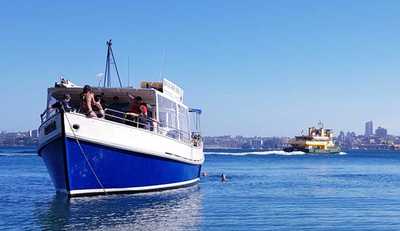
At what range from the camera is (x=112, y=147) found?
80.3ft

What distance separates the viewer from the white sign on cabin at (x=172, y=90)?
31.6 m

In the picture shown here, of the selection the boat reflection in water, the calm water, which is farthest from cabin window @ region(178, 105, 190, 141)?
the boat reflection in water

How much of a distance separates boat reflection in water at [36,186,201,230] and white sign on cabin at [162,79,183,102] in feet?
20.5

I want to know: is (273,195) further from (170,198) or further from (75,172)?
(75,172)

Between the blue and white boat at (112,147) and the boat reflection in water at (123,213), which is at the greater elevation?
the blue and white boat at (112,147)

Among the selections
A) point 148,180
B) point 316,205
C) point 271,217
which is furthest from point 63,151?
point 316,205

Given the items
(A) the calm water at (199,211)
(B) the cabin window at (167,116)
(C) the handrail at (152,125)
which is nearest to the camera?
(A) the calm water at (199,211)

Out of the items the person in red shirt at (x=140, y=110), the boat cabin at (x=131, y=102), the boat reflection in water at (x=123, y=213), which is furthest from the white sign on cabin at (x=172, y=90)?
the boat reflection in water at (x=123, y=213)

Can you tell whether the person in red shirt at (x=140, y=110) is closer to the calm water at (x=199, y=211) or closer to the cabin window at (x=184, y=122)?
the calm water at (x=199, y=211)

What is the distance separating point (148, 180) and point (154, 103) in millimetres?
3630

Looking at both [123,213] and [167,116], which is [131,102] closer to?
[167,116]

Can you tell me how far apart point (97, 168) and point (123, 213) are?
3.53 meters

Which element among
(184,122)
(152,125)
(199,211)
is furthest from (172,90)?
(199,211)

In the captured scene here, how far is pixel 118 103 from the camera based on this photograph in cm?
2930
